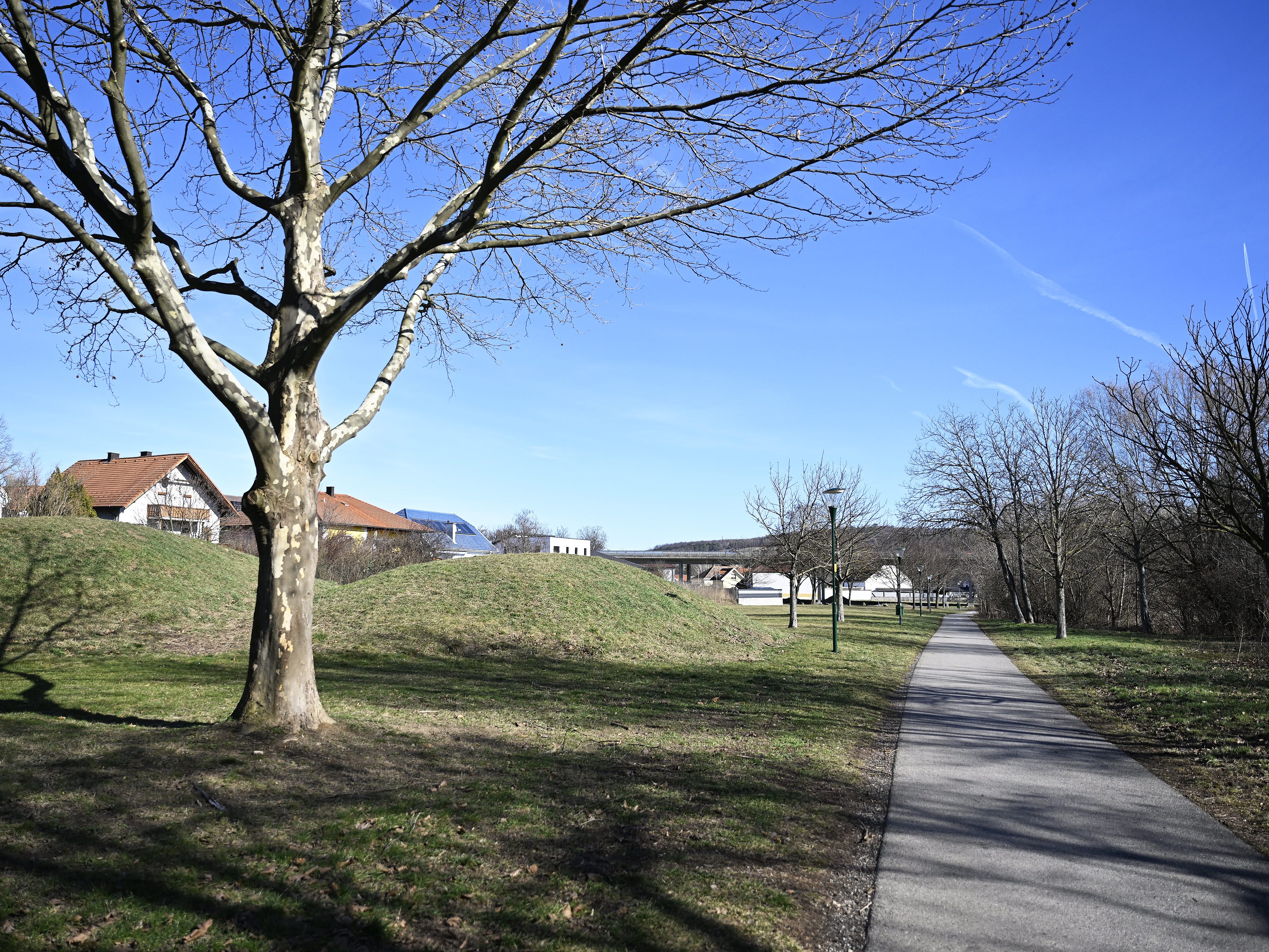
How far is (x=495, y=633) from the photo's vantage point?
57.1 ft

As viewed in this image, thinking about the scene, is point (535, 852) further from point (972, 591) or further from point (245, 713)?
point (972, 591)

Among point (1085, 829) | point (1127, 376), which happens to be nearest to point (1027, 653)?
point (1127, 376)

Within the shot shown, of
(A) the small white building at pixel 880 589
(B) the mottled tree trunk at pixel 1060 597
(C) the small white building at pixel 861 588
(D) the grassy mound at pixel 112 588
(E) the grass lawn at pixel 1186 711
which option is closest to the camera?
(E) the grass lawn at pixel 1186 711

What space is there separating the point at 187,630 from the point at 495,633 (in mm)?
6343

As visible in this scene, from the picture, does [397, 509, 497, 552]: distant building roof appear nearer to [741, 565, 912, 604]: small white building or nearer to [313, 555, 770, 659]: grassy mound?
[741, 565, 912, 604]: small white building

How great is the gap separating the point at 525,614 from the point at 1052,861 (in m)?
14.8

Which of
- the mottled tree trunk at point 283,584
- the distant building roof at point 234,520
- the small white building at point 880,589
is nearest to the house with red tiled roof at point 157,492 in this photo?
the distant building roof at point 234,520

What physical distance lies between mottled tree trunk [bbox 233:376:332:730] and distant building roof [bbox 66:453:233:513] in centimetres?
4213

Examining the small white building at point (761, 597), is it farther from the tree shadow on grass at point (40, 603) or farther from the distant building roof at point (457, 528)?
the tree shadow on grass at point (40, 603)

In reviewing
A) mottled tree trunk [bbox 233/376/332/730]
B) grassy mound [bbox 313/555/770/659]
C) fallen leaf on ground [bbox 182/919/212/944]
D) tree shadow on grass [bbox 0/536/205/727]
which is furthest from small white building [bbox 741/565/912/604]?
fallen leaf on ground [bbox 182/919/212/944]

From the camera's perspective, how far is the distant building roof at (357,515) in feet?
199

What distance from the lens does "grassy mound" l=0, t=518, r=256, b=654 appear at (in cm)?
1595

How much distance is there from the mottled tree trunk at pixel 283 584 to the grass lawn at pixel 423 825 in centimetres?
31

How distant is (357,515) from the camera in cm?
6600
